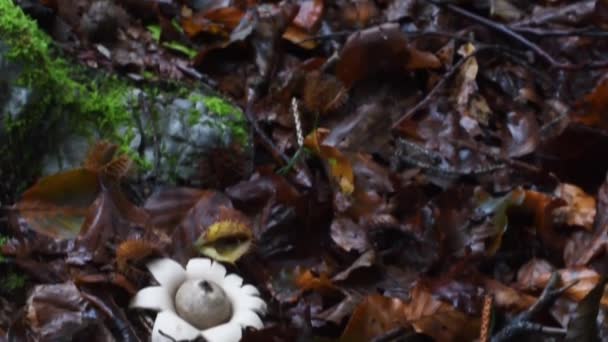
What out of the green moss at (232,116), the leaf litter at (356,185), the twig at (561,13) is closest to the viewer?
the leaf litter at (356,185)

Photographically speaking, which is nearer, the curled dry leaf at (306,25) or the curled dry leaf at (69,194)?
the curled dry leaf at (69,194)

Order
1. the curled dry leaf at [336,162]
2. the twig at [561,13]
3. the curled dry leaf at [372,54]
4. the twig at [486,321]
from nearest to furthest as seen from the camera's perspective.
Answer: the twig at [486,321] → the curled dry leaf at [336,162] → the curled dry leaf at [372,54] → the twig at [561,13]

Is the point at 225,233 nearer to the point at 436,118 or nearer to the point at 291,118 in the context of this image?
the point at 291,118

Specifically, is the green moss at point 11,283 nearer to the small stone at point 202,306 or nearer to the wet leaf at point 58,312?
the wet leaf at point 58,312

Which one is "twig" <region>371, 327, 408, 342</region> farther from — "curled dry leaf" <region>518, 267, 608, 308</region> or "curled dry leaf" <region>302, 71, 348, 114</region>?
"curled dry leaf" <region>302, 71, 348, 114</region>

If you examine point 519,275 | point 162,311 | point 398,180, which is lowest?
point 519,275

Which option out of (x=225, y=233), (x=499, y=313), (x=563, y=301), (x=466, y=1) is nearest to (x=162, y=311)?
(x=225, y=233)

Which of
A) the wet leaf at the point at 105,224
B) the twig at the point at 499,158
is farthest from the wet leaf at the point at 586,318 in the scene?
the wet leaf at the point at 105,224

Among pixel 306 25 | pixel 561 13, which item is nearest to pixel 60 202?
pixel 306 25

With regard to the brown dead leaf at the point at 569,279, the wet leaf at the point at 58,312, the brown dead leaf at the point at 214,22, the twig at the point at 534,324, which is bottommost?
the brown dead leaf at the point at 569,279
